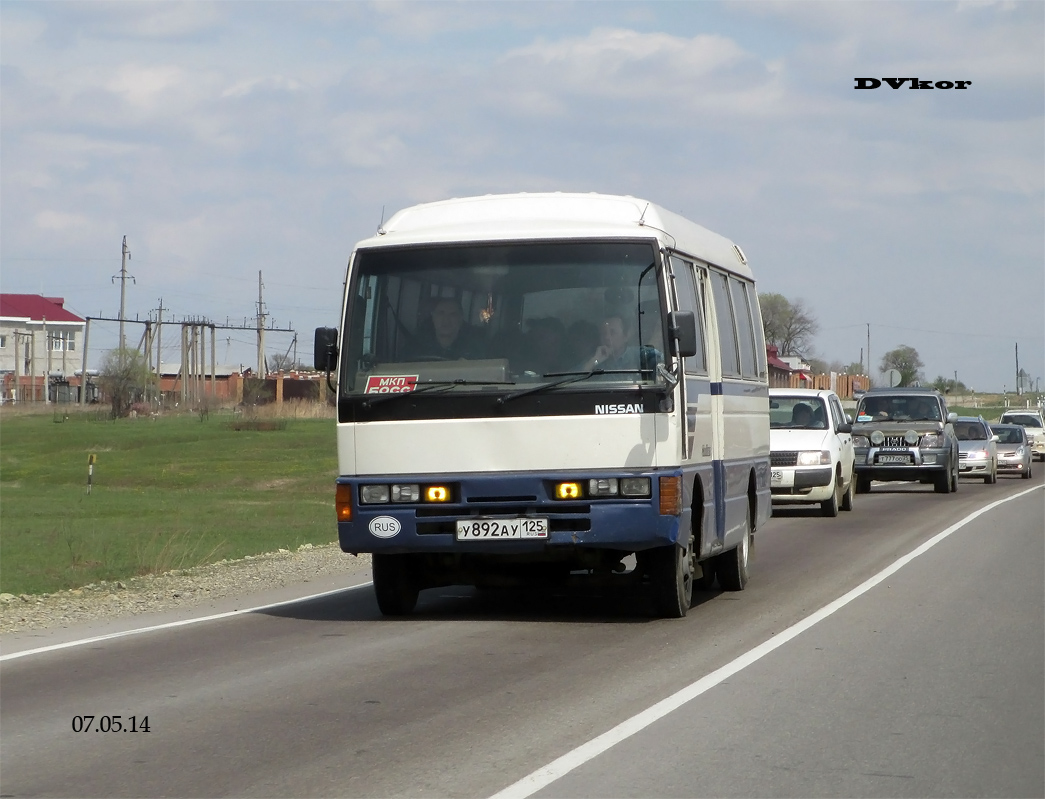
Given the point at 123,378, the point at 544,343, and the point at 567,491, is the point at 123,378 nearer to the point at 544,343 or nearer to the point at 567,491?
the point at 544,343

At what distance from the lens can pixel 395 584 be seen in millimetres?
11656

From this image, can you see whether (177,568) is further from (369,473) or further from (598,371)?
(598,371)

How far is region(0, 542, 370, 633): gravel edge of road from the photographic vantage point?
12.5 m

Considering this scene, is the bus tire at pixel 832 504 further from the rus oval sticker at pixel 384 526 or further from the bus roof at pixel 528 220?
the rus oval sticker at pixel 384 526

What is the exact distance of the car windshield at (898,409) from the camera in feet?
100

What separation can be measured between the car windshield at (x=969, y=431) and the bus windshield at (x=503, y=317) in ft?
92.5

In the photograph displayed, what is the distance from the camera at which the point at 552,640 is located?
10.3 metres

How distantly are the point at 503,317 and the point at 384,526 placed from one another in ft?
5.83

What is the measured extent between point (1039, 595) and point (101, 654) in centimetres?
817

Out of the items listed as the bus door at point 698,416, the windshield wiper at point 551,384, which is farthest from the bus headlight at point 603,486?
the windshield wiper at point 551,384

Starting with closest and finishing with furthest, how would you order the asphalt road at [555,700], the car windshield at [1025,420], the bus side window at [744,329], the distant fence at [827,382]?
the asphalt road at [555,700] < the bus side window at [744,329] < the car windshield at [1025,420] < the distant fence at [827,382]

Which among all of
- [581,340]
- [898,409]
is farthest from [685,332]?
[898,409]

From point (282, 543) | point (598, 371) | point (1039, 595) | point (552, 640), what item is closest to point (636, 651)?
point (552, 640)

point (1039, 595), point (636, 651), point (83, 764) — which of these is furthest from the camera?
point (1039, 595)
